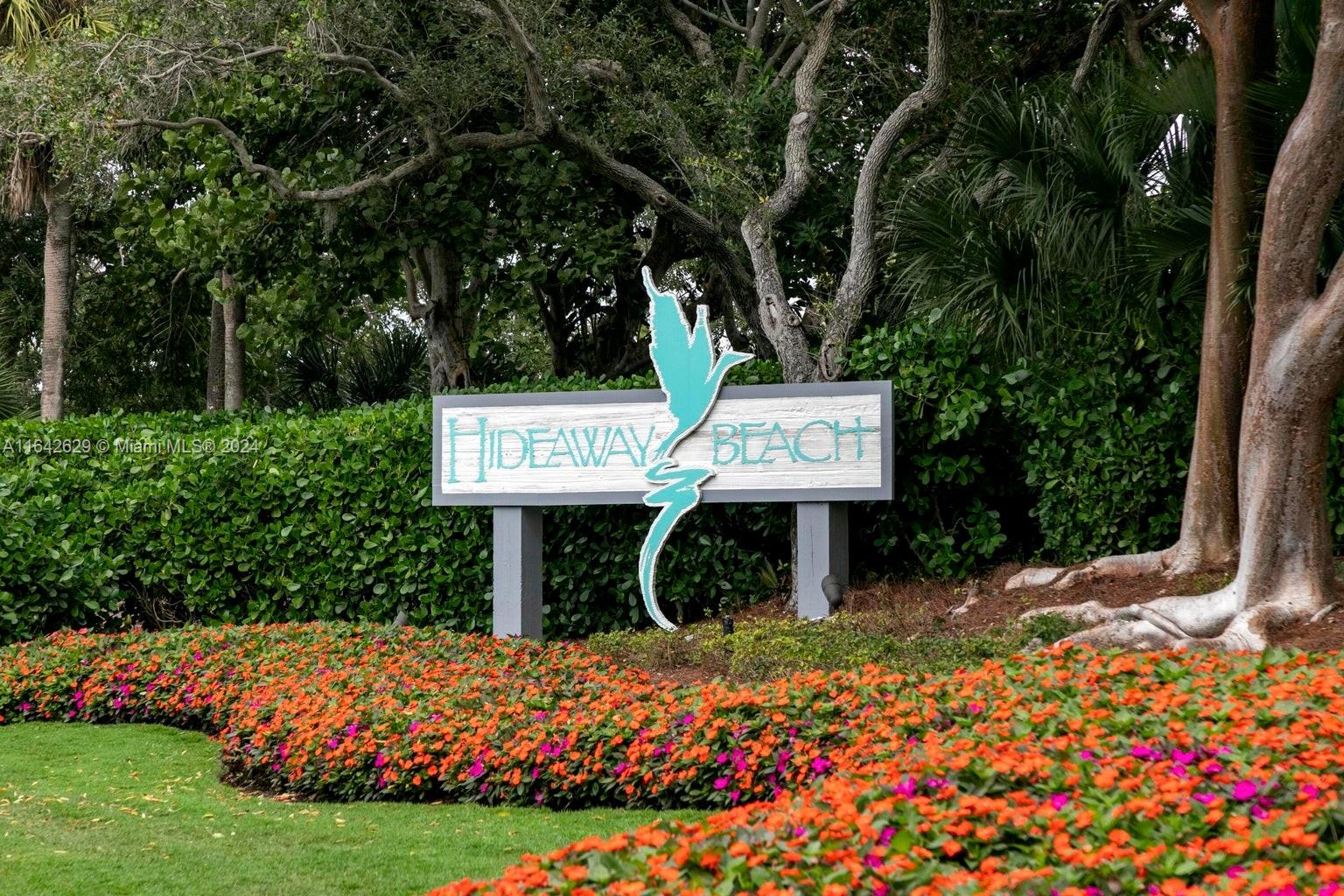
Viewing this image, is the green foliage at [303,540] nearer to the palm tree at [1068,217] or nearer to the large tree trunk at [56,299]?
the palm tree at [1068,217]

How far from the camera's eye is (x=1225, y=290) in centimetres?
882

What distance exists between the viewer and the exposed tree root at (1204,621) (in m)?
7.46

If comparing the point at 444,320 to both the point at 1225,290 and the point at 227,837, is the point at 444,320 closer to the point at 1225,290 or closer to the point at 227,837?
the point at 1225,290

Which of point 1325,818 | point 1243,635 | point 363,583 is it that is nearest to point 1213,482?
point 1243,635

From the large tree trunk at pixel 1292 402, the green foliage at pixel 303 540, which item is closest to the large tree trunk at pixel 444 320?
the green foliage at pixel 303 540

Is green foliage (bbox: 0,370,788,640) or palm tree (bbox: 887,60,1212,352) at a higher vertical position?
palm tree (bbox: 887,60,1212,352)

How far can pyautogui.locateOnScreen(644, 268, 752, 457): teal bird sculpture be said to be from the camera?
1070 cm

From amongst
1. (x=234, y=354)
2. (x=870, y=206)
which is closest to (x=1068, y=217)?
(x=870, y=206)

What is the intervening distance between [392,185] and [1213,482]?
933cm

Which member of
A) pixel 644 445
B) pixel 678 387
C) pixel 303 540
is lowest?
pixel 303 540

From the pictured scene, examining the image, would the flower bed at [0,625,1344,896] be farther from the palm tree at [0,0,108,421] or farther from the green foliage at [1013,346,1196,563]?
the palm tree at [0,0,108,421]

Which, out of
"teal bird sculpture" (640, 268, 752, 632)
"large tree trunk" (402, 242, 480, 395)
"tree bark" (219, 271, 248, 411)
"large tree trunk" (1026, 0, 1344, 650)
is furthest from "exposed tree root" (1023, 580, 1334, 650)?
"tree bark" (219, 271, 248, 411)

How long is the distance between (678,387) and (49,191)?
9.74 meters

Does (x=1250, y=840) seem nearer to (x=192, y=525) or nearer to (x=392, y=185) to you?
(x=192, y=525)
